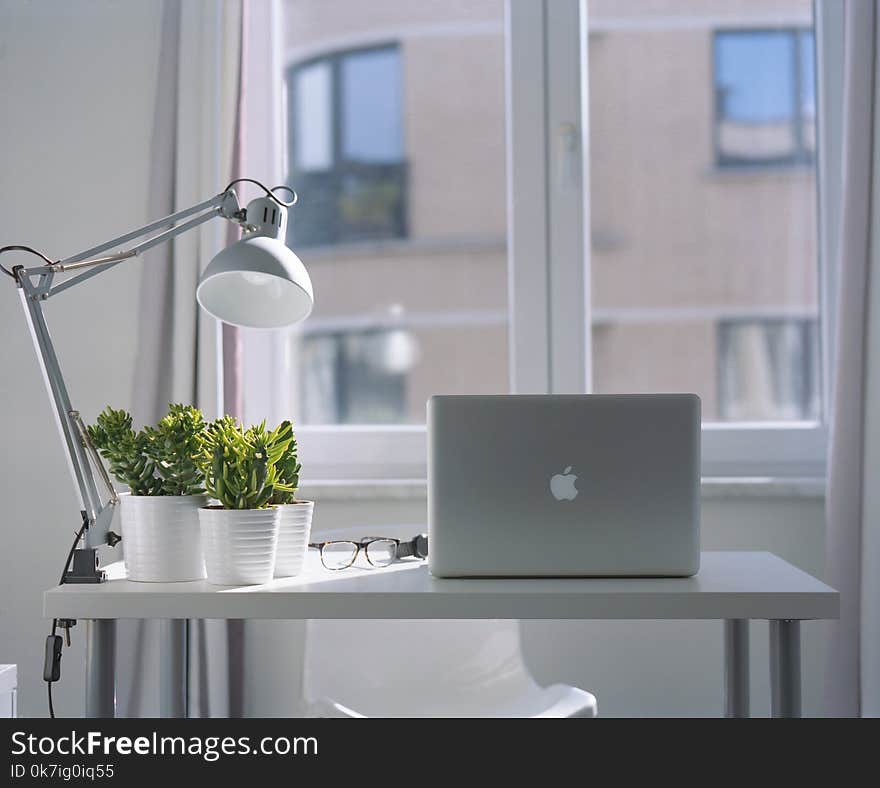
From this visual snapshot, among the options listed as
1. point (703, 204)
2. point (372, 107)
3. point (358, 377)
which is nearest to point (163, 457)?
point (358, 377)

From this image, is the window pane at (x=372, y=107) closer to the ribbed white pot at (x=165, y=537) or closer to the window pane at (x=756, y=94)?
the window pane at (x=756, y=94)

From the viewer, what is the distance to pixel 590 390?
2379 millimetres

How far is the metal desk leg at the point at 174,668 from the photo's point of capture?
1337 mm

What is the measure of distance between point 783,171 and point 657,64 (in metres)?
0.41

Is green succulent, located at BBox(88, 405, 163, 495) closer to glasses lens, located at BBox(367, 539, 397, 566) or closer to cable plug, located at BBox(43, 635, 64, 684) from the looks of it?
cable plug, located at BBox(43, 635, 64, 684)

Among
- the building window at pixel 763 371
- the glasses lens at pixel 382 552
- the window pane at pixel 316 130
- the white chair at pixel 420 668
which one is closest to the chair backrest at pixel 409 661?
the white chair at pixel 420 668

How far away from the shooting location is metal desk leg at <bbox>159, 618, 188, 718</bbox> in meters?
1.34

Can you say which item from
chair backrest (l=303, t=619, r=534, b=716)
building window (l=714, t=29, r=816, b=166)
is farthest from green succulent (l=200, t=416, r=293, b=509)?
building window (l=714, t=29, r=816, b=166)

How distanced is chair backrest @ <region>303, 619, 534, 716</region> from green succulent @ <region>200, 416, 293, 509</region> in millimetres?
718

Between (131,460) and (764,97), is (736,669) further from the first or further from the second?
(764,97)

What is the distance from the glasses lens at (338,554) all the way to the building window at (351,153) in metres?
1.17

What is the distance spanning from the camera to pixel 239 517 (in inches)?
44.8
